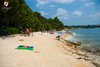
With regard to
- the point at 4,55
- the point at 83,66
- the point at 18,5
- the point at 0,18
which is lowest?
the point at 83,66

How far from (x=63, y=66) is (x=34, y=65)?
6.97 feet

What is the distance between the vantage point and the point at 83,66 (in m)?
14.6

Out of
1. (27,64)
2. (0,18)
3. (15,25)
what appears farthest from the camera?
(15,25)

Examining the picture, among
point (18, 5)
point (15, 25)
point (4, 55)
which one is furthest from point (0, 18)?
point (4, 55)

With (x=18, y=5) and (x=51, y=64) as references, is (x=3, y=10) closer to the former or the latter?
(x=18, y=5)

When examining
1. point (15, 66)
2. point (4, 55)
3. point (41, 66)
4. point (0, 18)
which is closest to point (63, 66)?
point (41, 66)

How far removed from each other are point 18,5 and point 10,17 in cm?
261

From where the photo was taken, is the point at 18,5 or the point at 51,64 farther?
the point at 18,5

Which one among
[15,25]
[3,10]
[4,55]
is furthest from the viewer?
[15,25]

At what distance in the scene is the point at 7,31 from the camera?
34094mm

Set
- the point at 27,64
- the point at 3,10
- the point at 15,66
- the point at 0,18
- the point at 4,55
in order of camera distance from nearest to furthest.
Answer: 1. the point at 15,66
2. the point at 27,64
3. the point at 4,55
4. the point at 3,10
5. the point at 0,18

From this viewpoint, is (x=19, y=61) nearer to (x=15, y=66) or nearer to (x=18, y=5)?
(x=15, y=66)

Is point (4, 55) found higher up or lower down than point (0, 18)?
lower down

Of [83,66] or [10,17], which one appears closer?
[83,66]
